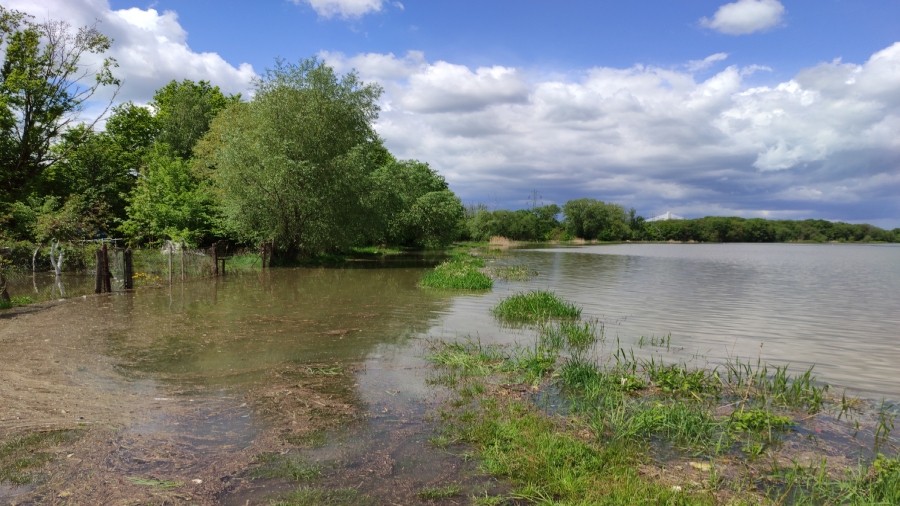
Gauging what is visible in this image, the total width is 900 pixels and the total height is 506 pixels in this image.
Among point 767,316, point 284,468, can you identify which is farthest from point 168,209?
point 767,316

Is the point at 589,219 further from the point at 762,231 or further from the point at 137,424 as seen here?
the point at 137,424

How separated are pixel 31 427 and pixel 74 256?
23602 millimetres

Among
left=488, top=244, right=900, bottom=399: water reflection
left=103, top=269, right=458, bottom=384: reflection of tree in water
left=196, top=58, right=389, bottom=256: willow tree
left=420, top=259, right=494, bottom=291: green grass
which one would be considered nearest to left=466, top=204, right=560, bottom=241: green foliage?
left=196, top=58, right=389, bottom=256: willow tree

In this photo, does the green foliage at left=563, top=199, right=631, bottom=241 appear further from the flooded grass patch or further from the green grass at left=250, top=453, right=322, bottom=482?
the green grass at left=250, top=453, right=322, bottom=482

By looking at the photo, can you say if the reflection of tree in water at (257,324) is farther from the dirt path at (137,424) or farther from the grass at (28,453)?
the grass at (28,453)

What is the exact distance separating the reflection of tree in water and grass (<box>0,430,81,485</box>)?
103 inches

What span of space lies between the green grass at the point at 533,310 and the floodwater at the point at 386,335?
0.84 metres

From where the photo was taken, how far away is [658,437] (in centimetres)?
630

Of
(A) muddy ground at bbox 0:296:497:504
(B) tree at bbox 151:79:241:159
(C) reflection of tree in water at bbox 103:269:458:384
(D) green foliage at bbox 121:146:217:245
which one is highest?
(B) tree at bbox 151:79:241:159

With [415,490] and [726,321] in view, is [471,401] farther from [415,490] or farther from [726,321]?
[726,321]

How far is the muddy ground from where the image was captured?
4781 millimetres

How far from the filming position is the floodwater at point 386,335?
636cm

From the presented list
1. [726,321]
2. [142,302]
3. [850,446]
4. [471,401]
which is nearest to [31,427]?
[471,401]

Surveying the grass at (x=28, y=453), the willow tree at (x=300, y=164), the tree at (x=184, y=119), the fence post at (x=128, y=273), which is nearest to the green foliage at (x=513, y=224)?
the tree at (x=184, y=119)
